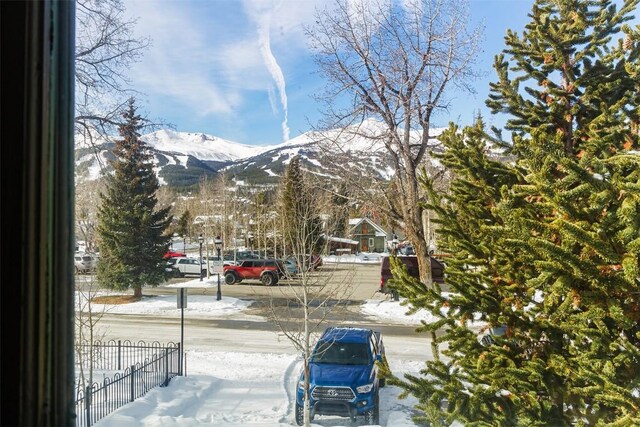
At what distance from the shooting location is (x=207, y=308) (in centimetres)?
1644

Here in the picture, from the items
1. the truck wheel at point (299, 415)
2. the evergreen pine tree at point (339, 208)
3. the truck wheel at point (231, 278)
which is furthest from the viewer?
the truck wheel at point (231, 278)

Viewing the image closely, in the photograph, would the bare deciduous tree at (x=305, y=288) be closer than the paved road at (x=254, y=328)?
Yes

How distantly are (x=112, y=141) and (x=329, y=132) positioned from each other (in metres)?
7.51

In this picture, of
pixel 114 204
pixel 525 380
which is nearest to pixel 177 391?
pixel 525 380

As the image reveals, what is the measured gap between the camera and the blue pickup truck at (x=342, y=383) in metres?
6.44

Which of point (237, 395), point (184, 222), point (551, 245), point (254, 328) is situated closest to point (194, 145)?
point (184, 222)

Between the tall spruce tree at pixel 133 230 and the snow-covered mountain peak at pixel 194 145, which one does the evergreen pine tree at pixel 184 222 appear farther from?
the tall spruce tree at pixel 133 230

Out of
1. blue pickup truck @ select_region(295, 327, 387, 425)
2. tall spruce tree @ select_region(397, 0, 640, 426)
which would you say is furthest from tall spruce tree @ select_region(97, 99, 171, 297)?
tall spruce tree @ select_region(397, 0, 640, 426)

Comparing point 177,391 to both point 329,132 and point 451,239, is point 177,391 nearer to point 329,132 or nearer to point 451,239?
point 451,239

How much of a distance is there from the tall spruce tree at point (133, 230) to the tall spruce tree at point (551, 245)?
49.9 feet

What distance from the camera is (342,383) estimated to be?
259 inches

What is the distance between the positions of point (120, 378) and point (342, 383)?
11.1 feet

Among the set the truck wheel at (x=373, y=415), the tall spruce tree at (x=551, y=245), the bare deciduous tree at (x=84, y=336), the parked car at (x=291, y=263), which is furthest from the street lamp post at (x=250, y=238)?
the tall spruce tree at (x=551, y=245)

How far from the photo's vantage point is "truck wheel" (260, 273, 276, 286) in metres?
22.2
